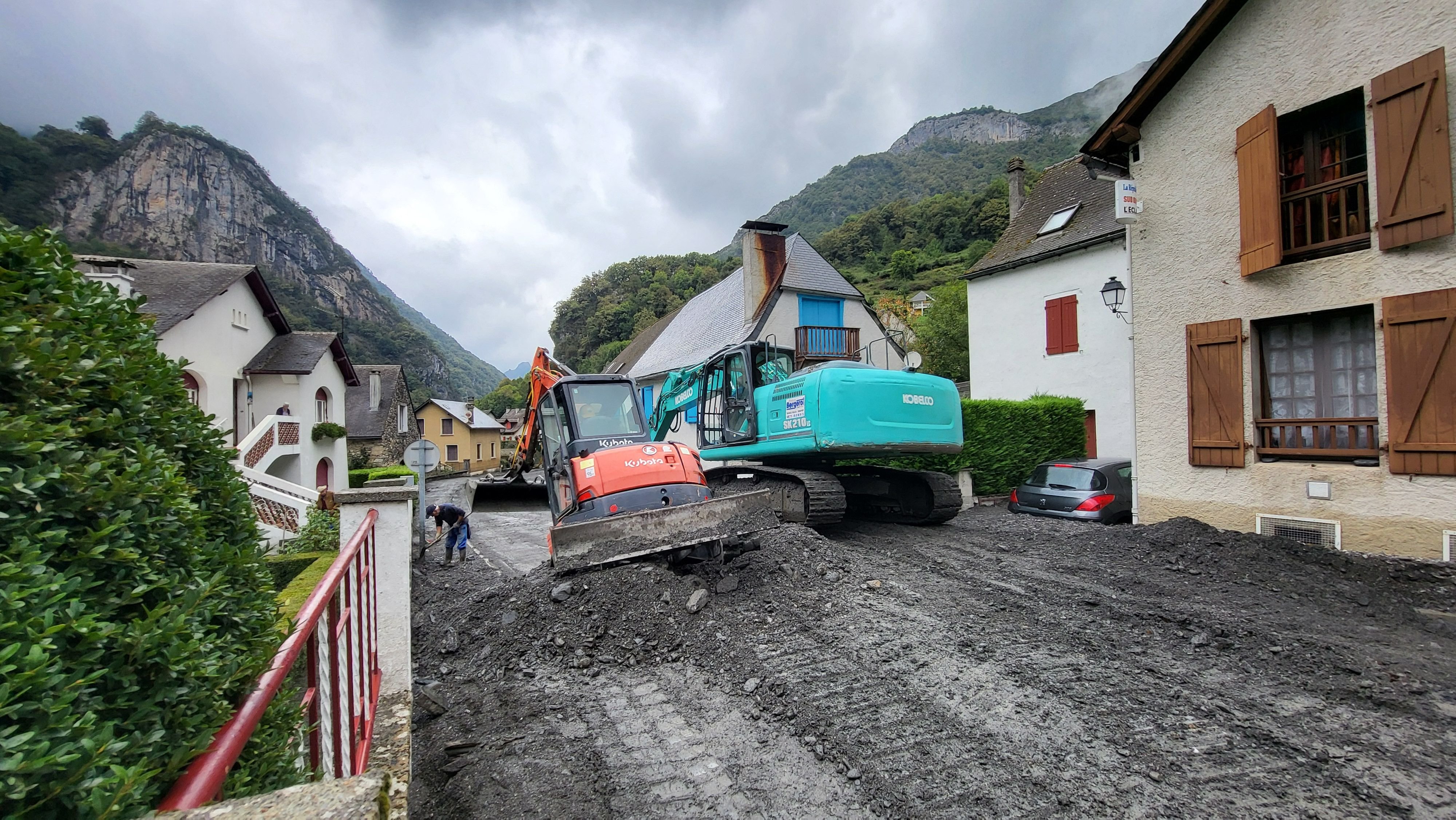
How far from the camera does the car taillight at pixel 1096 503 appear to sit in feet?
33.0

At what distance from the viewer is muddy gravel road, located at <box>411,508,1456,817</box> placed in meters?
3.49

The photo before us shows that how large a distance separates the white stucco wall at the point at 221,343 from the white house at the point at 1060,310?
19014 mm

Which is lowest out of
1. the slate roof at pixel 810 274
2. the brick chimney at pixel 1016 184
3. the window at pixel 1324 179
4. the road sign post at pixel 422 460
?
the road sign post at pixel 422 460

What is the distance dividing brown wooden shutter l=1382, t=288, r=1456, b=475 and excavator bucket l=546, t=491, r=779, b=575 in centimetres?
669

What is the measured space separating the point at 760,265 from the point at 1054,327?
352 inches

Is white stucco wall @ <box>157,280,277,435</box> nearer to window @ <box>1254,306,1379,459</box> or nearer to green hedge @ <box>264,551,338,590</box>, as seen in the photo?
green hedge @ <box>264,551,338,590</box>

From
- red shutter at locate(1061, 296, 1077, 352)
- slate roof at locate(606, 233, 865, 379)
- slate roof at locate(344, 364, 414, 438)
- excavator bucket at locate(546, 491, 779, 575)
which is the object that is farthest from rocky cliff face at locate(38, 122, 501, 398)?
excavator bucket at locate(546, 491, 779, 575)

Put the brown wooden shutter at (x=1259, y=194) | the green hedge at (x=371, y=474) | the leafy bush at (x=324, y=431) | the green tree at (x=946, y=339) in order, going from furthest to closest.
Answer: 1. the green tree at (x=946, y=339)
2. the green hedge at (x=371, y=474)
3. the leafy bush at (x=324, y=431)
4. the brown wooden shutter at (x=1259, y=194)

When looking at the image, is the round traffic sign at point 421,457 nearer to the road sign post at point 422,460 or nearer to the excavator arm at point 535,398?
the road sign post at point 422,460

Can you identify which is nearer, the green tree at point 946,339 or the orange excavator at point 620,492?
the orange excavator at point 620,492

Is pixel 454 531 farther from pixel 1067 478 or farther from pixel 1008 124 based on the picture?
pixel 1008 124

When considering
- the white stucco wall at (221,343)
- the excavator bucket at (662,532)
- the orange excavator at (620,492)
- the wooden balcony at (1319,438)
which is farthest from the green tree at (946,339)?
the excavator bucket at (662,532)

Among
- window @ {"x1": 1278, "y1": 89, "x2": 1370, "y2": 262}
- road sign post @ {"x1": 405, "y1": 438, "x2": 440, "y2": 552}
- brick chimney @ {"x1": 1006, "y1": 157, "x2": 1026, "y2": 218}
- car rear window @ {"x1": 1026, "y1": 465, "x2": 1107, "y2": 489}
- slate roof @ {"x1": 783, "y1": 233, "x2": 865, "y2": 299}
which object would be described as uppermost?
brick chimney @ {"x1": 1006, "y1": 157, "x2": 1026, "y2": 218}

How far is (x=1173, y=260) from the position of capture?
937 cm
